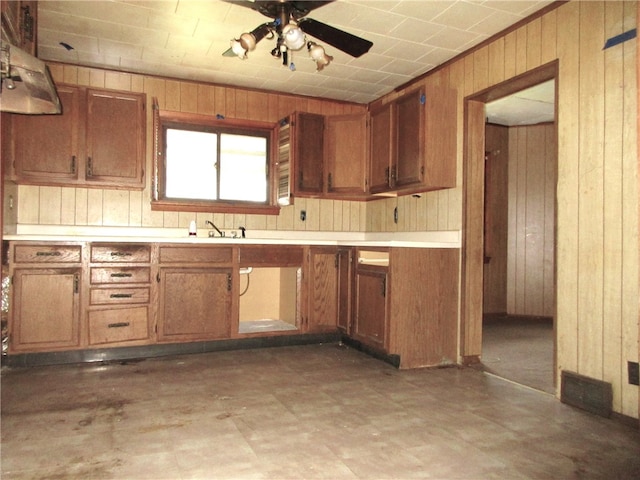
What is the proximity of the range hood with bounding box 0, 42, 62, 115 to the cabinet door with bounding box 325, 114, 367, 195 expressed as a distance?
7.94ft

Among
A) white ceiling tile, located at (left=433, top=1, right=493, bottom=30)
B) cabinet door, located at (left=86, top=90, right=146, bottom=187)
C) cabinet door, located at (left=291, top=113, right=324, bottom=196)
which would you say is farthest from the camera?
cabinet door, located at (left=291, top=113, right=324, bottom=196)

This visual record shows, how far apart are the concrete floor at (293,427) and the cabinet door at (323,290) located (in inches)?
34.1

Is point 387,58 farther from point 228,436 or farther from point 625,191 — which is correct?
point 228,436

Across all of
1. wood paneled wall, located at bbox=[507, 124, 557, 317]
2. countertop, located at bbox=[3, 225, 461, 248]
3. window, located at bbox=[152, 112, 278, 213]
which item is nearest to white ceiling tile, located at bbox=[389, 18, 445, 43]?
countertop, located at bbox=[3, 225, 461, 248]

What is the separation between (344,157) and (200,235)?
160cm

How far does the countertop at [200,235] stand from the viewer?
129 inches

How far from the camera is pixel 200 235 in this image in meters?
4.20

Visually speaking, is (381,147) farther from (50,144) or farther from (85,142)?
(50,144)

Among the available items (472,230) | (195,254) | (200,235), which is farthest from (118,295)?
(472,230)

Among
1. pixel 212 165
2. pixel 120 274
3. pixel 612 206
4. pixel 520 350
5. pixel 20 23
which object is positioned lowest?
pixel 520 350

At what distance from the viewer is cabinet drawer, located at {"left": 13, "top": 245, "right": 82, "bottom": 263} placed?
10.2 ft

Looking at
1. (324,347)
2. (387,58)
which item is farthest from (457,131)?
(324,347)

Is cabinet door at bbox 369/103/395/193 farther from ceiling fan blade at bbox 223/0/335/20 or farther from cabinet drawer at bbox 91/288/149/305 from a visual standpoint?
cabinet drawer at bbox 91/288/149/305

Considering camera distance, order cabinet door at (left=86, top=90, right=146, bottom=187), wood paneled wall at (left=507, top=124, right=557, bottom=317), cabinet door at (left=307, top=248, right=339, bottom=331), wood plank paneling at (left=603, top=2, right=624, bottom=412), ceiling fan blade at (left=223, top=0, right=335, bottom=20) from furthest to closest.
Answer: wood paneled wall at (left=507, top=124, right=557, bottom=317) → cabinet door at (left=307, top=248, right=339, bottom=331) → cabinet door at (left=86, top=90, right=146, bottom=187) → wood plank paneling at (left=603, top=2, right=624, bottom=412) → ceiling fan blade at (left=223, top=0, right=335, bottom=20)
